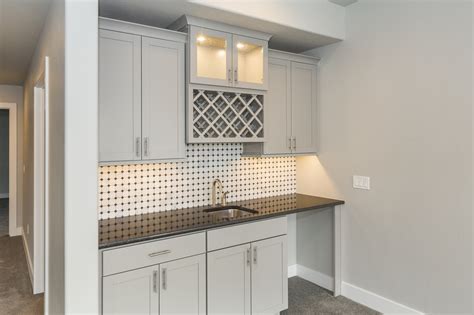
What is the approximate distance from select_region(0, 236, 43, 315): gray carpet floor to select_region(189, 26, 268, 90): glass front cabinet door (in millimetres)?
2492

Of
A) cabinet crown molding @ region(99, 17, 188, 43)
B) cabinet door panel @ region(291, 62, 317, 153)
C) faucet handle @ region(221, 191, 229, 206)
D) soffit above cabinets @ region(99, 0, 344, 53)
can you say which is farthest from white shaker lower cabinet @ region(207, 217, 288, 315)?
soffit above cabinets @ region(99, 0, 344, 53)

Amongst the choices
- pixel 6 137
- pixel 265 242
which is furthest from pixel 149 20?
pixel 6 137

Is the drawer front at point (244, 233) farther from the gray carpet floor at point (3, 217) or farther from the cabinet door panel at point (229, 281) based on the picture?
the gray carpet floor at point (3, 217)

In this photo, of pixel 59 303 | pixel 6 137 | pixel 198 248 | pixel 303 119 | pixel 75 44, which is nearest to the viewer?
pixel 75 44

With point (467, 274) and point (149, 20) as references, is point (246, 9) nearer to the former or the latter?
point (149, 20)

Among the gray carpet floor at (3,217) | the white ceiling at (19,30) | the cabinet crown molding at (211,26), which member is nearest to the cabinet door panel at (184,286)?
the cabinet crown molding at (211,26)

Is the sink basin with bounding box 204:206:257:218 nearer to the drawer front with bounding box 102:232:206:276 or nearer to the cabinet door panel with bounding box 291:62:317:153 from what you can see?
the drawer front with bounding box 102:232:206:276

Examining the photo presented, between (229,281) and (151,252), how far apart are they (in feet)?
2.15

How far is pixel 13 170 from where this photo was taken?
5551 millimetres

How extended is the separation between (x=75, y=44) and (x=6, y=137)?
9210 mm

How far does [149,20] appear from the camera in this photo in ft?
8.60

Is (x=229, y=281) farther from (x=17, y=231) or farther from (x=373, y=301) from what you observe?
(x=17, y=231)

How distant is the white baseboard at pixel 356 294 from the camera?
2822mm

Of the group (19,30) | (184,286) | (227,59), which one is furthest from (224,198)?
(19,30)
